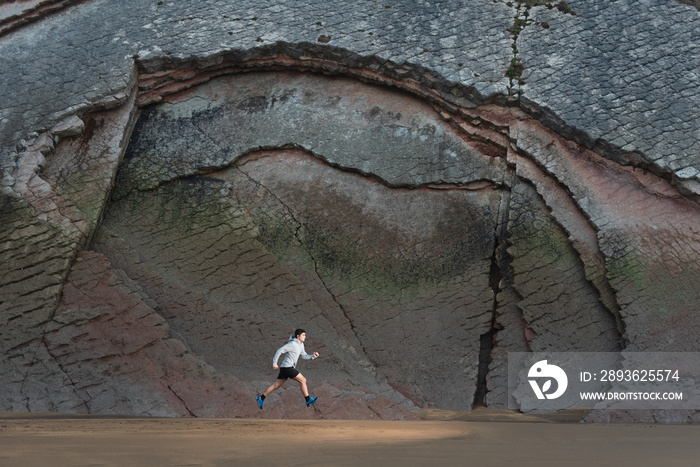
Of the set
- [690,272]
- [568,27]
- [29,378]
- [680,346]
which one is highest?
[568,27]

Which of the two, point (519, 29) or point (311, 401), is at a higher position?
point (519, 29)

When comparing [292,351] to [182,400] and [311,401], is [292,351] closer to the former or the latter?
[311,401]

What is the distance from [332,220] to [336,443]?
3919 mm

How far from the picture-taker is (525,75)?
813cm

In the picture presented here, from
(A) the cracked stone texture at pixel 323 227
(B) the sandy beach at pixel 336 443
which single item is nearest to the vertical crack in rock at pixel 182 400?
(A) the cracked stone texture at pixel 323 227

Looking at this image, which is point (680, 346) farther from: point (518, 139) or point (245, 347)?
point (245, 347)

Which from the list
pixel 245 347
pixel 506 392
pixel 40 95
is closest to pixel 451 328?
pixel 506 392

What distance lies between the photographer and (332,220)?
26.7 ft

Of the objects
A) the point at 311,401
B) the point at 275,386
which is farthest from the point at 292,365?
the point at 311,401

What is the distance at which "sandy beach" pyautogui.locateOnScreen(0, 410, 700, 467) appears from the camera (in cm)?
375

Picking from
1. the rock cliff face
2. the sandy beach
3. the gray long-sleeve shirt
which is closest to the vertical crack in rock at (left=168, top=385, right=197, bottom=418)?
the rock cliff face

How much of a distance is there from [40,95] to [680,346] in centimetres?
686

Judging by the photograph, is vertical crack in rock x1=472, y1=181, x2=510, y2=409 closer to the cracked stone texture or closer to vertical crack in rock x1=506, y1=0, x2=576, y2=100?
the cracked stone texture

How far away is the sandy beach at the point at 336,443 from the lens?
3.75m
